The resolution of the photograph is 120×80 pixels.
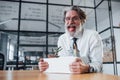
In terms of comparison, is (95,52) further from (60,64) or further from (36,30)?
(36,30)

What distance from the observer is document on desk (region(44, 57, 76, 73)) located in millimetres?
921

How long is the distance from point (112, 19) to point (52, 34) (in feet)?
4.18

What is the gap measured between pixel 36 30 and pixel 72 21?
1.77 metres

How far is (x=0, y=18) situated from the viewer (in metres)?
3.02

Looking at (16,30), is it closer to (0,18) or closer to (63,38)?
(0,18)

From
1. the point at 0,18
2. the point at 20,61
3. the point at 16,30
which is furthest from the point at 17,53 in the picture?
the point at 0,18

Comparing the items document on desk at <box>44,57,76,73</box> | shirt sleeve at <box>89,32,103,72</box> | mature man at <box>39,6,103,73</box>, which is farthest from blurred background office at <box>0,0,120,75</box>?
document on desk at <box>44,57,76,73</box>

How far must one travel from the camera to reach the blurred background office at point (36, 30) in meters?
2.99

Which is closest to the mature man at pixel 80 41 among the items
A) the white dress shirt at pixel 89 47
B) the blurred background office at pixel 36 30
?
A: the white dress shirt at pixel 89 47

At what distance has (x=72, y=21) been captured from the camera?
146cm

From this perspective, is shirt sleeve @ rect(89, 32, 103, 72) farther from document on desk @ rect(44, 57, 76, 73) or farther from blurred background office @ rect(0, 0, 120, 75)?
blurred background office @ rect(0, 0, 120, 75)

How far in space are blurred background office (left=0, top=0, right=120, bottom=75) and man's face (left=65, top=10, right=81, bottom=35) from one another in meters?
1.63

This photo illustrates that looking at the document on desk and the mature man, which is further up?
the mature man

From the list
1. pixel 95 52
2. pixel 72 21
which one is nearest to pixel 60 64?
pixel 95 52
